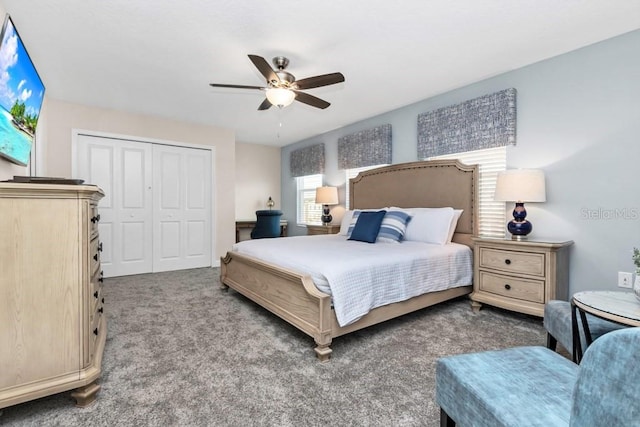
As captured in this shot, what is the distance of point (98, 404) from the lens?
1539 millimetres

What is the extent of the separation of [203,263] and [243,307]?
2.35m

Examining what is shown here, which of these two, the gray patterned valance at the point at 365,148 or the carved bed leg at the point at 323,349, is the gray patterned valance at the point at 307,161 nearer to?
the gray patterned valance at the point at 365,148

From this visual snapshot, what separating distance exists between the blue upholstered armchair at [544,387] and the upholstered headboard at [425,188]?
92.0 inches

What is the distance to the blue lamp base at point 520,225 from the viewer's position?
2816 mm

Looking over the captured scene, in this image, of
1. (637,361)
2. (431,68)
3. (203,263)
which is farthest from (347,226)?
(637,361)

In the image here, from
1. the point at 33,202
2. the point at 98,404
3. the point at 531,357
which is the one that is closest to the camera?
the point at 531,357

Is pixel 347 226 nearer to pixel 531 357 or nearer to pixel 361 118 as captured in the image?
pixel 361 118

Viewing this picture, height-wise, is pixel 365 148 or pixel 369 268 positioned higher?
pixel 365 148

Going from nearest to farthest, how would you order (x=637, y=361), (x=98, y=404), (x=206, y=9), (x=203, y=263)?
(x=637, y=361) < (x=98, y=404) < (x=206, y=9) < (x=203, y=263)

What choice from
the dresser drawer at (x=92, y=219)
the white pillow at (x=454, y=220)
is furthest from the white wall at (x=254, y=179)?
the dresser drawer at (x=92, y=219)

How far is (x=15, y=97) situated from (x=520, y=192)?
3847 millimetres

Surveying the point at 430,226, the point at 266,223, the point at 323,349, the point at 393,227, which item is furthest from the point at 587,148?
the point at 266,223

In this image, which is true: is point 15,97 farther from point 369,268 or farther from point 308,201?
point 308,201

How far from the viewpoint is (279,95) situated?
2695 mm
